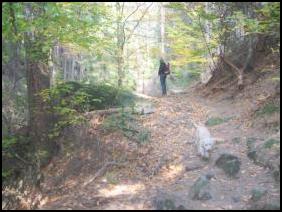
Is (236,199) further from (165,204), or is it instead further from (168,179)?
(168,179)

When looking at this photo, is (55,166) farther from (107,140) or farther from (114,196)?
(114,196)

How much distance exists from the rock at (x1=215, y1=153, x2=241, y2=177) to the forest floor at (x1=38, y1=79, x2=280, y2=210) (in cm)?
14

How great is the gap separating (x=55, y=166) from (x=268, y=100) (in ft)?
24.0

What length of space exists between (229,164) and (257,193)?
5.28 ft

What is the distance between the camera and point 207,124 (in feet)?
44.6

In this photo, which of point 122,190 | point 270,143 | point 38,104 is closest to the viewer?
point 122,190

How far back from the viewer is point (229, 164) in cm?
977

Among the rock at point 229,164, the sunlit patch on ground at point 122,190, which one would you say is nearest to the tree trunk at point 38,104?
the sunlit patch on ground at point 122,190

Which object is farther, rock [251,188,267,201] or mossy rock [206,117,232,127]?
mossy rock [206,117,232,127]

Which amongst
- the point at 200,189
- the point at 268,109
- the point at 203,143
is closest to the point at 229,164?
the point at 203,143

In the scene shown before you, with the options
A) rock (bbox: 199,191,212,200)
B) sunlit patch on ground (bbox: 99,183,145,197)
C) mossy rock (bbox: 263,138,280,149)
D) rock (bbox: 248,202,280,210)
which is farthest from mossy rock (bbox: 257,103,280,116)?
sunlit patch on ground (bbox: 99,183,145,197)

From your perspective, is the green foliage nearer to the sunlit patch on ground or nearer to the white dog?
the sunlit patch on ground

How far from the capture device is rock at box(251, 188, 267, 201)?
811 cm

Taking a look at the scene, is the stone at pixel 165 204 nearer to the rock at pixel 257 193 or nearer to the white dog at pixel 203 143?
the rock at pixel 257 193
